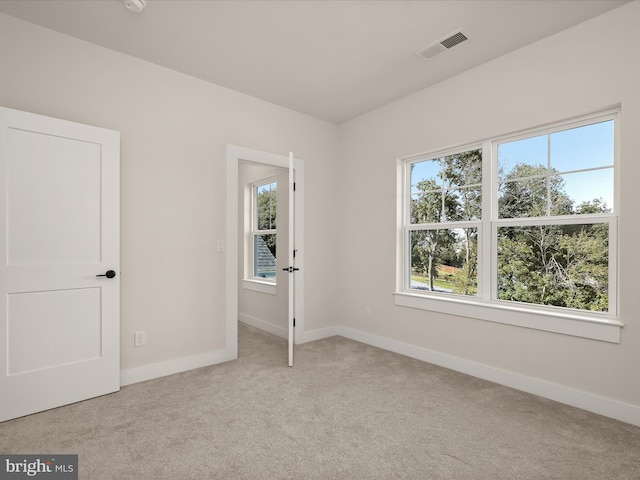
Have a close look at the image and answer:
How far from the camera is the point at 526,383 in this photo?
106 inches

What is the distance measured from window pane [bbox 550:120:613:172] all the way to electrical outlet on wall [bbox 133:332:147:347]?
378cm

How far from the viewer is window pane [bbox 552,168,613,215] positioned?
248 cm

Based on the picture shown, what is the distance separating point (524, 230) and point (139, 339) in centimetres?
348

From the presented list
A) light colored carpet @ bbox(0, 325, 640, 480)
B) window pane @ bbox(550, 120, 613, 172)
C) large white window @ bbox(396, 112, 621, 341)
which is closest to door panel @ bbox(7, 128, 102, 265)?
light colored carpet @ bbox(0, 325, 640, 480)

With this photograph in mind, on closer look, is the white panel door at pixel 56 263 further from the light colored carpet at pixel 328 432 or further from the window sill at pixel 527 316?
the window sill at pixel 527 316

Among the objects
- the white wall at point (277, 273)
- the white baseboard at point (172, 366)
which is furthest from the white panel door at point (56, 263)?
the white wall at point (277, 273)

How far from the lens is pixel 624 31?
2.27 metres

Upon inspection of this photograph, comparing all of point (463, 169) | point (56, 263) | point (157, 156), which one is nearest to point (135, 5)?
point (157, 156)

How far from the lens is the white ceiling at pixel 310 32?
7.48 ft

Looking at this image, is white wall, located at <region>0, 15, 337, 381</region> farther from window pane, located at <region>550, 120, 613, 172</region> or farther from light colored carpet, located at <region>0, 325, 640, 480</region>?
window pane, located at <region>550, 120, 613, 172</region>

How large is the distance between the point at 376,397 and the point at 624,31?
314 cm

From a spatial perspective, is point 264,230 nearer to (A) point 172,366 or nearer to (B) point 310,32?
(A) point 172,366

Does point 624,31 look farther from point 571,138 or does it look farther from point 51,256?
point 51,256

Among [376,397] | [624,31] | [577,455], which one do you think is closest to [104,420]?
[376,397]
